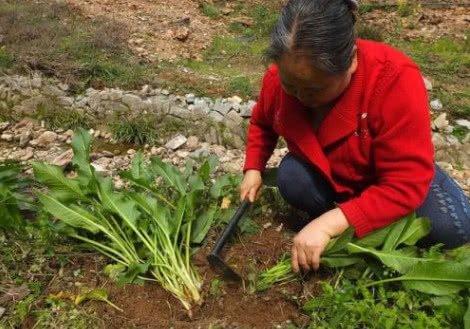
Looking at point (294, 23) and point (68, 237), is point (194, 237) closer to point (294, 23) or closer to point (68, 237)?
point (68, 237)

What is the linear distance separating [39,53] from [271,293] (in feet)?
12.9

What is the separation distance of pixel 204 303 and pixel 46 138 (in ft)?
9.04

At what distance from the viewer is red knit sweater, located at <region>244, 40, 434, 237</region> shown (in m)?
2.00

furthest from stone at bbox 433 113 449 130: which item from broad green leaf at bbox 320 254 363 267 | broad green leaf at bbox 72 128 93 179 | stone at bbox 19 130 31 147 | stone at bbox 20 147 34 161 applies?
stone at bbox 19 130 31 147

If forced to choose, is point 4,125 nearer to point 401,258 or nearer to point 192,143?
point 192,143

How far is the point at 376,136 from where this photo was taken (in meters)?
2.10

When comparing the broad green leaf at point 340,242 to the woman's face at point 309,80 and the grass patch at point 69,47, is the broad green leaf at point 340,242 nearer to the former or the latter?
the woman's face at point 309,80

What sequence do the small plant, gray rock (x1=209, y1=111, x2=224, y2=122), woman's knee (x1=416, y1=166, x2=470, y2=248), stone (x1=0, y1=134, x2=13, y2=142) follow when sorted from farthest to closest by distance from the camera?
1. the small plant
2. stone (x1=0, y1=134, x2=13, y2=142)
3. gray rock (x1=209, y1=111, x2=224, y2=122)
4. woman's knee (x1=416, y1=166, x2=470, y2=248)

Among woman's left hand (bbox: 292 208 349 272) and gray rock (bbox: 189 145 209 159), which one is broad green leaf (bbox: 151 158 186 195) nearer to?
woman's left hand (bbox: 292 208 349 272)

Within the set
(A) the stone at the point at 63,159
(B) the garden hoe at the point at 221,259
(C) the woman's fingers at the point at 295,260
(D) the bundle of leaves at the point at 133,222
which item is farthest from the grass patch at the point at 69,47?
(C) the woman's fingers at the point at 295,260

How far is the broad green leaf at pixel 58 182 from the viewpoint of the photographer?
2.51 meters

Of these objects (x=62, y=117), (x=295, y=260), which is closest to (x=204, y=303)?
(x=295, y=260)

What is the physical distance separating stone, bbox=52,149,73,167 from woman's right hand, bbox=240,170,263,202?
69.1 inches

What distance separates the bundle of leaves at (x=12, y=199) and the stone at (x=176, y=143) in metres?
1.53
